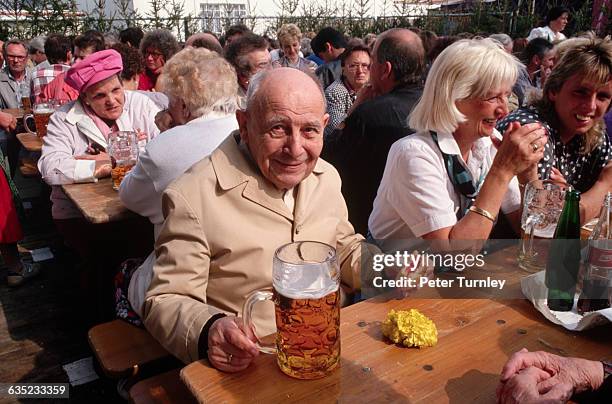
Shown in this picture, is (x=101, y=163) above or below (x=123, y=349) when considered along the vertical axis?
above

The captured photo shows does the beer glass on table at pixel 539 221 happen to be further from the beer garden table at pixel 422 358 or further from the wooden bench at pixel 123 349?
the wooden bench at pixel 123 349

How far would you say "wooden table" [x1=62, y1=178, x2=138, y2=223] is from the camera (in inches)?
96.8

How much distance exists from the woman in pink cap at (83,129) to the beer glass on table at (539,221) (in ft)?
7.26

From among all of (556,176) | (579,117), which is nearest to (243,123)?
(556,176)

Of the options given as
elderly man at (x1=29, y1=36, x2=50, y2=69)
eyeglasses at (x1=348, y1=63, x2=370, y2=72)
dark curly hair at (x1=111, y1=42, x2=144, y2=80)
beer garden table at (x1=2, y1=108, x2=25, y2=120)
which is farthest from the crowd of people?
elderly man at (x1=29, y1=36, x2=50, y2=69)

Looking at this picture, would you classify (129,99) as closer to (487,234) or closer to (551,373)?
(487,234)

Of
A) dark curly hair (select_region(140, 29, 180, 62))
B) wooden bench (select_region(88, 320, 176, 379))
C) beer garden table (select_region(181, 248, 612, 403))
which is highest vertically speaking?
dark curly hair (select_region(140, 29, 180, 62))

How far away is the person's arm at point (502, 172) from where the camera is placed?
174cm

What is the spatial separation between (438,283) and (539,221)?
475mm

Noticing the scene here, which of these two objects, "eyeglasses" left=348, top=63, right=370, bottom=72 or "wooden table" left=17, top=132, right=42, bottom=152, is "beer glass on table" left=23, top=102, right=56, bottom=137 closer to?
"wooden table" left=17, top=132, right=42, bottom=152

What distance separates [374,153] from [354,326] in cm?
207

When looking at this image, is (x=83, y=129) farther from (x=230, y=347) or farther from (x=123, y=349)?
(x=230, y=347)

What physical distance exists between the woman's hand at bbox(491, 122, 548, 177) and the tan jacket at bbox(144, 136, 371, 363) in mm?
553

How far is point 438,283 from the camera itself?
5.12ft
